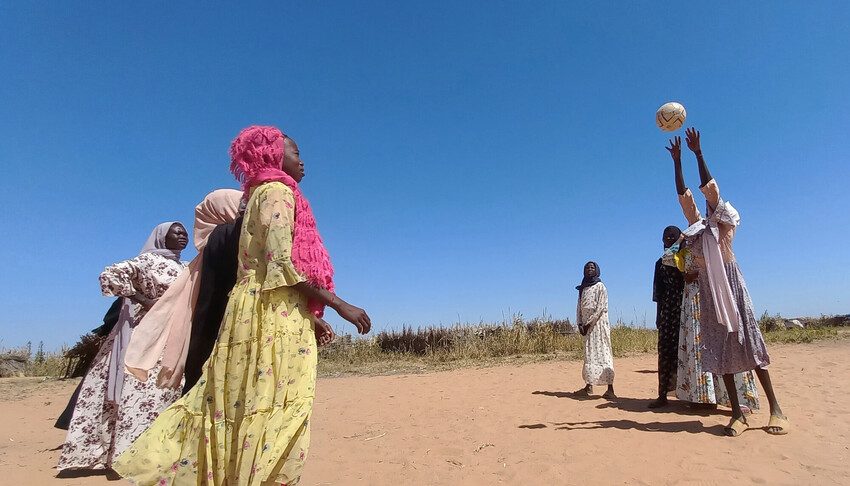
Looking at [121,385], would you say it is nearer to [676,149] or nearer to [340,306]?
[340,306]

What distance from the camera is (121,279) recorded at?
3996 millimetres

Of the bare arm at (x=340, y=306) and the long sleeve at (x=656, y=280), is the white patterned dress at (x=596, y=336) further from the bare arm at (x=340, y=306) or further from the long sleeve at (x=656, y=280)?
the bare arm at (x=340, y=306)

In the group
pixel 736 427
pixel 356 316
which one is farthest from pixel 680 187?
pixel 356 316

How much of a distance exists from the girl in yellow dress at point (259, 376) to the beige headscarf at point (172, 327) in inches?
10.4

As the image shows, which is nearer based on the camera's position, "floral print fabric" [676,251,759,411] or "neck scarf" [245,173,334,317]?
"neck scarf" [245,173,334,317]

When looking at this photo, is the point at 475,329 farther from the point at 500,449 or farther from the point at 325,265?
the point at 325,265

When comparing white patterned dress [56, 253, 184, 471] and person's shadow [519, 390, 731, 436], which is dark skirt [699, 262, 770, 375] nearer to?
person's shadow [519, 390, 731, 436]

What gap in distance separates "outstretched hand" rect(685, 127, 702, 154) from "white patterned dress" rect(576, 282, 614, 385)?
3.30 metres

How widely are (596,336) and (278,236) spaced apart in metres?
6.13

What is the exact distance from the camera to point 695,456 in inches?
154

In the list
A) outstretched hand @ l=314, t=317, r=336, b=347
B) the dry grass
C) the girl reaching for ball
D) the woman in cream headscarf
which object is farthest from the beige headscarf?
the dry grass

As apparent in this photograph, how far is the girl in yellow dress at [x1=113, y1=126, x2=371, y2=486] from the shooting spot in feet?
6.81

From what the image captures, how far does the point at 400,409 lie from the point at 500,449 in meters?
2.63

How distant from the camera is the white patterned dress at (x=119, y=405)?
4023 millimetres
